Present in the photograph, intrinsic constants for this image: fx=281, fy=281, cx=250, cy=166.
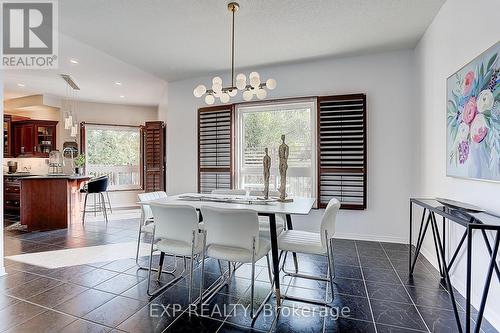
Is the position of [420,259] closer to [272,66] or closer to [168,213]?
[168,213]

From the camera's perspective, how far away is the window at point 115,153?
730 cm

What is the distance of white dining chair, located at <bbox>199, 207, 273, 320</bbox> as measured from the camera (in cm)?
213

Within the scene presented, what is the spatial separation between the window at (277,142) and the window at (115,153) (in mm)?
3997

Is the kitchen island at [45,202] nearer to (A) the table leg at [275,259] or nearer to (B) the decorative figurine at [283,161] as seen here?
(B) the decorative figurine at [283,161]

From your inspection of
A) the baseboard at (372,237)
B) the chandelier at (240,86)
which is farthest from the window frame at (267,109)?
the chandelier at (240,86)

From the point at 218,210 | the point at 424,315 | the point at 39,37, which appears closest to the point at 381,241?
the point at 424,315

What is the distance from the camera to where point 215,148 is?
5086mm

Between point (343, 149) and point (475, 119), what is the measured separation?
1987 mm

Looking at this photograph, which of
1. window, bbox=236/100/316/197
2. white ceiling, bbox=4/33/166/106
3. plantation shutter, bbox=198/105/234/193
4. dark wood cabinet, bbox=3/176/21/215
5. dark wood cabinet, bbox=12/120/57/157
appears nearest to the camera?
white ceiling, bbox=4/33/166/106

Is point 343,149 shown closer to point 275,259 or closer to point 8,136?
point 275,259

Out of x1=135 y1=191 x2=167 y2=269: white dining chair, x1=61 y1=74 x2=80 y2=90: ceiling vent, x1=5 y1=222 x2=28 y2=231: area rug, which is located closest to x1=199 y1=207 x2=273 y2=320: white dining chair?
x1=135 y1=191 x2=167 y2=269: white dining chair

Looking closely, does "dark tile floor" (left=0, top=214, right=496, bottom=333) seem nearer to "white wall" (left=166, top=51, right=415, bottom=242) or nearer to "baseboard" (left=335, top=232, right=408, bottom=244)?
"baseboard" (left=335, top=232, right=408, bottom=244)

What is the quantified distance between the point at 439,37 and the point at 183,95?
4.10 m

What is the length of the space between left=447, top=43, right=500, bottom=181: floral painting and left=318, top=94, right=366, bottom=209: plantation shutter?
1.42 metres
